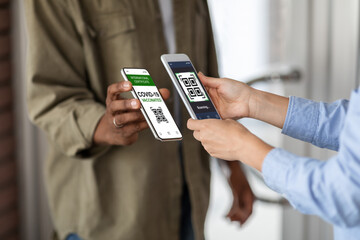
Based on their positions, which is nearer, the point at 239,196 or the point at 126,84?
the point at 126,84

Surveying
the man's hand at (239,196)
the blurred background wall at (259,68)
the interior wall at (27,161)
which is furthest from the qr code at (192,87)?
the interior wall at (27,161)

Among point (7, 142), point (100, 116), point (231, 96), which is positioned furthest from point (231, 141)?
point (7, 142)

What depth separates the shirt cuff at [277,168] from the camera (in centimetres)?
52

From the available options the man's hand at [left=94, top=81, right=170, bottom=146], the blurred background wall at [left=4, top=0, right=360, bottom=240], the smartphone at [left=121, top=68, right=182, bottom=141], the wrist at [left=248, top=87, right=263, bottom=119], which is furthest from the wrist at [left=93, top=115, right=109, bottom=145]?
the blurred background wall at [left=4, top=0, right=360, bottom=240]

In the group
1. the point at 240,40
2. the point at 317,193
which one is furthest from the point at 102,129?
the point at 240,40

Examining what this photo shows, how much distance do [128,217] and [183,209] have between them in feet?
0.43

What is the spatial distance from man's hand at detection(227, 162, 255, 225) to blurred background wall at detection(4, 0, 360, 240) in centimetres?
21

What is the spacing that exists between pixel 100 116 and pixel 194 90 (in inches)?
7.6

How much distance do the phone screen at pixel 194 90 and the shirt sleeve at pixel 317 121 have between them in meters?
0.13

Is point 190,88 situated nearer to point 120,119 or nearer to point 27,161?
point 120,119

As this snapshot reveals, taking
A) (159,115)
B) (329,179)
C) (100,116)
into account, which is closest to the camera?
(329,179)

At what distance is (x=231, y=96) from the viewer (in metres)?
0.70

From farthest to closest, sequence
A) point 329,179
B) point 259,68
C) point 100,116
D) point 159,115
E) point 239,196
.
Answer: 1. point 259,68
2. point 239,196
3. point 100,116
4. point 159,115
5. point 329,179

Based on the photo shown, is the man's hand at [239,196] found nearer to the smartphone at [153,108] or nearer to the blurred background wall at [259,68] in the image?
the blurred background wall at [259,68]
